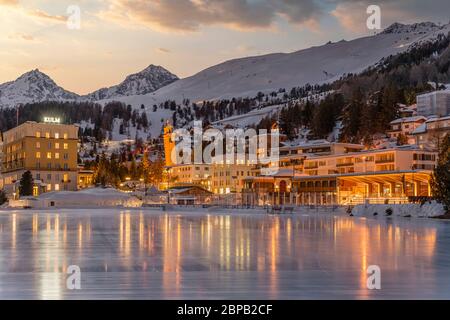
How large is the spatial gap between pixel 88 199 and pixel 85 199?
404 millimetres

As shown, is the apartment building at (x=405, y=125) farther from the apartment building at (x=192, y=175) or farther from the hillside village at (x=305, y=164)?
the apartment building at (x=192, y=175)

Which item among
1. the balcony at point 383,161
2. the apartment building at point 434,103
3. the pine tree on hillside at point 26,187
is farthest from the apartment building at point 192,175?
the apartment building at point 434,103

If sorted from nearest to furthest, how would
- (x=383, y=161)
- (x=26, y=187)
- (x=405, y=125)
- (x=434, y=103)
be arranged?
(x=383, y=161), (x=26, y=187), (x=405, y=125), (x=434, y=103)

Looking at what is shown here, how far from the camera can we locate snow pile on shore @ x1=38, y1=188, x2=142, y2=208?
75875 millimetres

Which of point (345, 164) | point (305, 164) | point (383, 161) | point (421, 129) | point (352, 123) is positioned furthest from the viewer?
point (352, 123)

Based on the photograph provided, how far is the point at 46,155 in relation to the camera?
3944 inches

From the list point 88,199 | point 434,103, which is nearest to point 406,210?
point 88,199

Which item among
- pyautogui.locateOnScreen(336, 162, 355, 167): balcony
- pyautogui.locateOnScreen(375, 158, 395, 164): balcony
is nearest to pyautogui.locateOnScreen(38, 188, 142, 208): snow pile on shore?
pyautogui.locateOnScreen(336, 162, 355, 167): balcony

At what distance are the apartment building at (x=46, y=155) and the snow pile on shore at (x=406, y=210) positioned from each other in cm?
6245

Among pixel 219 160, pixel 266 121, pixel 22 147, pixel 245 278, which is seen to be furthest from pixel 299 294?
pixel 266 121

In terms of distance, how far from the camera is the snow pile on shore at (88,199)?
75875 mm

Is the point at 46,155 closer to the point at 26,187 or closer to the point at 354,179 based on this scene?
the point at 26,187

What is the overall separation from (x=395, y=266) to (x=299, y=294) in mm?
4238

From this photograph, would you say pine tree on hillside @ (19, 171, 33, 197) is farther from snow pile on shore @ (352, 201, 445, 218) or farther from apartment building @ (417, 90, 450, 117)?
apartment building @ (417, 90, 450, 117)
